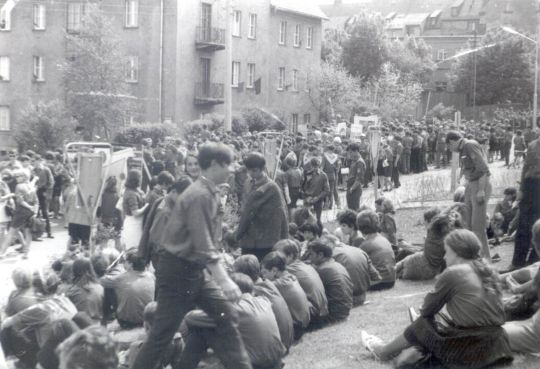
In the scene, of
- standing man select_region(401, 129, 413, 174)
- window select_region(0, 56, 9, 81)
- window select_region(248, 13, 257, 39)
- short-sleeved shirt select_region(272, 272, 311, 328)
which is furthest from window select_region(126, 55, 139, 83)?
short-sleeved shirt select_region(272, 272, 311, 328)

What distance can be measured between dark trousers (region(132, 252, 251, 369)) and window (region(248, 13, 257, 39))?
1761 inches

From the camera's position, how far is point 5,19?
4516 centimetres

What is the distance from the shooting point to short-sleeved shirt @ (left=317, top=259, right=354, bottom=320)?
9469 millimetres

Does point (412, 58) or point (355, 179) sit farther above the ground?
point (412, 58)

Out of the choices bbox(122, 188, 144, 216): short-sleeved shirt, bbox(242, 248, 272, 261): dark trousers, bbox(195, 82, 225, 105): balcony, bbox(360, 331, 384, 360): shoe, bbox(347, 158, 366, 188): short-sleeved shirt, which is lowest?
bbox(360, 331, 384, 360): shoe

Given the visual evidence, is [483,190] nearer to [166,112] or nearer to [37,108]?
[37,108]

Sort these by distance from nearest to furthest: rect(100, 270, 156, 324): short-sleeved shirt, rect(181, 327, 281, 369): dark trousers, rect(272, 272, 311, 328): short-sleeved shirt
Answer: rect(181, 327, 281, 369): dark trousers
rect(272, 272, 311, 328): short-sleeved shirt
rect(100, 270, 156, 324): short-sleeved shirt

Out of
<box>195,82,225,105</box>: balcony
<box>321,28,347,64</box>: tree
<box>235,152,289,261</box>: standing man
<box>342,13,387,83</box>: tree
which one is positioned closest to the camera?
<box>235,152,289,261</box>: standing man

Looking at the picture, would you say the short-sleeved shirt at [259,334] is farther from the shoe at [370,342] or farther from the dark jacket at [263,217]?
the dark jacket at [263,217]

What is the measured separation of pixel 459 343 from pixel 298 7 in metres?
49.7

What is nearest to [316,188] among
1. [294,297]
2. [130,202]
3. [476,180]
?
[130,202]

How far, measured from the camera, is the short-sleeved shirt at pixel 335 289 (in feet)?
31.1

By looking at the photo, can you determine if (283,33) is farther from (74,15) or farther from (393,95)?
(74,15)

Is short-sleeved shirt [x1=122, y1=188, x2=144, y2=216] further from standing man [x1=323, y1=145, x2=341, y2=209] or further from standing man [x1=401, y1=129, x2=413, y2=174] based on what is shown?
standing man [x1=401, y1=129, x2=413, y2=174]
